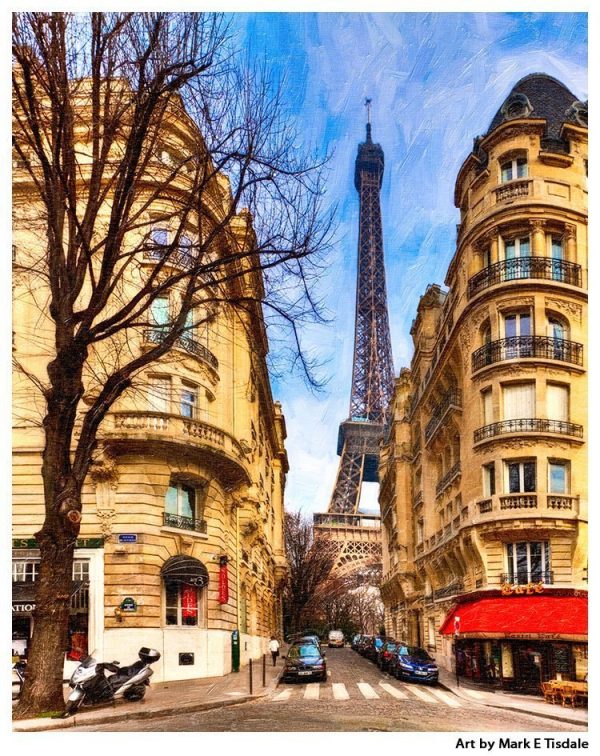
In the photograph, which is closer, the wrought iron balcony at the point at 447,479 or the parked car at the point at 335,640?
the wrought iron balcony at the point at 447,479

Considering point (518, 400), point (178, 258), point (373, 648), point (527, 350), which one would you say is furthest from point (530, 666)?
point (373, 648)

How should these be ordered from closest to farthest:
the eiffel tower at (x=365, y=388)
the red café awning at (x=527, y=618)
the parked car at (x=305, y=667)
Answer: the red café awning at (x=527, y=618) → the eiffel tower at (x=365, y=388) → the parked car at (x=305, y=667)

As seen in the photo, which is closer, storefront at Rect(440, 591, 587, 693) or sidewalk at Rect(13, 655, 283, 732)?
sidewalk at Rect(13, 655, 283, 732)

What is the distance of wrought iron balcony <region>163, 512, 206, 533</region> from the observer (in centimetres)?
2038

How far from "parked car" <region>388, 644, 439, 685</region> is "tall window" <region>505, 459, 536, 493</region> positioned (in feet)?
16.4

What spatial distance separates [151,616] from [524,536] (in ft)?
26.0

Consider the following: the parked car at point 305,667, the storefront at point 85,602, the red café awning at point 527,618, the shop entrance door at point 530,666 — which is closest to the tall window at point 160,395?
the storefront at point 85,602

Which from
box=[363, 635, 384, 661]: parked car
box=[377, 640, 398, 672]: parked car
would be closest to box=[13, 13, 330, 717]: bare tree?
box=[377, 640, 398, 672]: parked car

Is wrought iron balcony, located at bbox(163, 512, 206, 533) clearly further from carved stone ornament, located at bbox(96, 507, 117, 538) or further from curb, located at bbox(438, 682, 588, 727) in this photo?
curb, located at bbox(438, 682, 588, 727)

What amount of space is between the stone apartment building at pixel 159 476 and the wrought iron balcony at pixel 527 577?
21.1 ft

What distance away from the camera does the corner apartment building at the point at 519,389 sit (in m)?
15.5

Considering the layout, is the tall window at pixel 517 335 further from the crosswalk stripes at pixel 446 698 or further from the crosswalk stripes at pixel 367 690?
the crosswalk stripes at pixel 367 690

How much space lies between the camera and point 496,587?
16.7 meters
